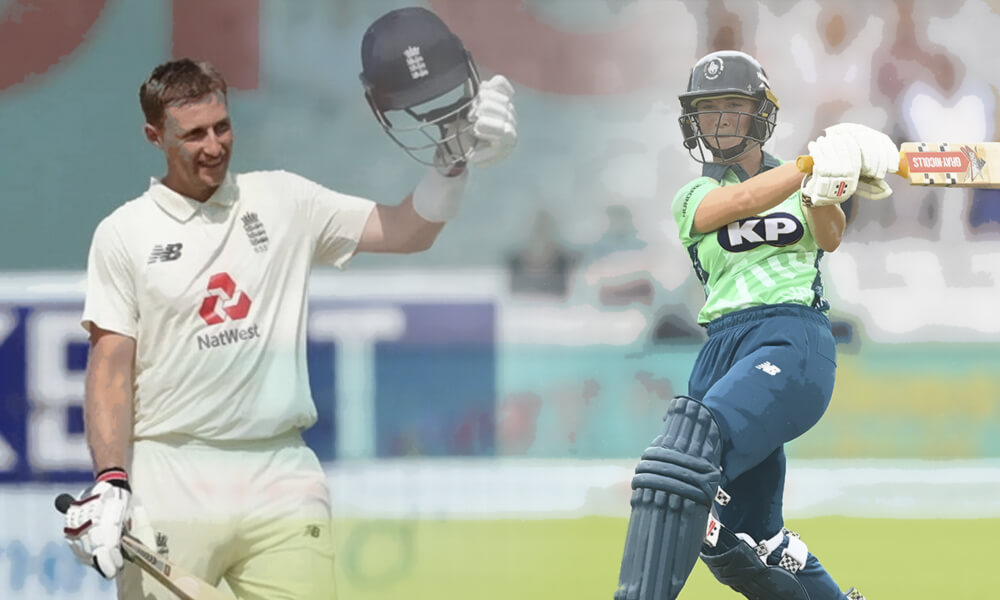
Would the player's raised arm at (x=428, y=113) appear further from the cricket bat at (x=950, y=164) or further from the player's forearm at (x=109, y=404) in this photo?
the cricket bat at (x=950, y=164)

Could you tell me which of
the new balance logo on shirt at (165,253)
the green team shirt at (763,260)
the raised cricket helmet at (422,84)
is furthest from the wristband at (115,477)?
the green team shirt at (763,260)

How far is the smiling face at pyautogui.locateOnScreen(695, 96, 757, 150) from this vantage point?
3.39m

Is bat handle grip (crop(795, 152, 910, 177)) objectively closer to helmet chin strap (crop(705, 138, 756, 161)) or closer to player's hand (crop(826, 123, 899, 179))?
player's hand (crop(826, 123, 899, 179))

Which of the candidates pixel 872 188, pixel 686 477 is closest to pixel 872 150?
pixel 872 188

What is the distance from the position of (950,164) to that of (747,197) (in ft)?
1.67

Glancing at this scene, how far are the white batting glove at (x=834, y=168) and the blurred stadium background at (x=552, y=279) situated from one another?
2.58 ft

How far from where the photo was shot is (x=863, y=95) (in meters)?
3.77

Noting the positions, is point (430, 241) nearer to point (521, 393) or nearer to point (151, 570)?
point (521, 393)

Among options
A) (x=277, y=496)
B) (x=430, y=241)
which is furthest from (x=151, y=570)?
(x=430, y=241)

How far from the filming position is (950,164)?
3.16m

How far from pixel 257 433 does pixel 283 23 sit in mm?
1294

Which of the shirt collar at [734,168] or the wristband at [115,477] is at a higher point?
the shirt collar at [734,168]

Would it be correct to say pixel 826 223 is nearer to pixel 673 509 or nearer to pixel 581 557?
pixel 673 509

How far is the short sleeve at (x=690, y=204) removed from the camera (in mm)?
3332
